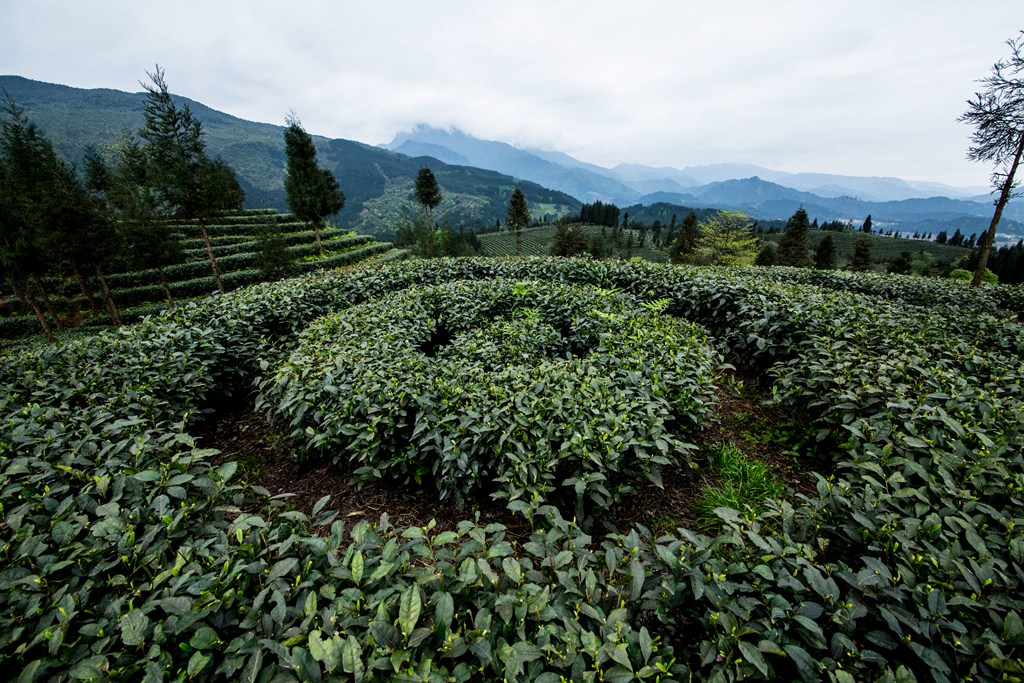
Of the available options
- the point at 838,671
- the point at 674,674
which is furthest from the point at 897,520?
the point at 674,674

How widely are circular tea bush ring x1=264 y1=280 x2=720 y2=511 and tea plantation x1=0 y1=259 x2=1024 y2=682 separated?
0.04m

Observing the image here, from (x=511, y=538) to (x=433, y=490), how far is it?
3.46ft

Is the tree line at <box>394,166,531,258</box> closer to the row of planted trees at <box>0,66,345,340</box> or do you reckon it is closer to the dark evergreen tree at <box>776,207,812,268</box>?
the row of planted trees at <box>0,66,345,340</box>

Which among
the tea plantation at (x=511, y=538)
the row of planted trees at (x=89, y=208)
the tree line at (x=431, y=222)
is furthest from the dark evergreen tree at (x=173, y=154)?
the tea plantation at (x=511, y=538)

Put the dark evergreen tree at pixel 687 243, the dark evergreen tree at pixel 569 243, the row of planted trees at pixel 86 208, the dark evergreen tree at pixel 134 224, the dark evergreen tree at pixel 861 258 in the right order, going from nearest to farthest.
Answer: the row of planted trees at pixel 86 208 < the dark evergreen tree at pixel 134 224 < the dark evergreen tree at pixel 861 258 < the dark evergreen tree at pixel 569 243 < the dark evergreen tree at pixel 687 243

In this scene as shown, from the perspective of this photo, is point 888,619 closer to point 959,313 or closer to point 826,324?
point 826,324

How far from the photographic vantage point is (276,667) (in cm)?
168

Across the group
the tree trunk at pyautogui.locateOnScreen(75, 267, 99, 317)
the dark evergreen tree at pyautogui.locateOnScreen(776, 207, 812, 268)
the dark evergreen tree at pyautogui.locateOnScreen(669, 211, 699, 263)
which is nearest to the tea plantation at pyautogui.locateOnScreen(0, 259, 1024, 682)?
the tree trunk at pyautogui.locateOnScreen(75, 267, 99, 317)

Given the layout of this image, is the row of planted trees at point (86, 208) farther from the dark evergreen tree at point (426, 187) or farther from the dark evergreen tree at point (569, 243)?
the dark evergreen tree at point (569, 243)

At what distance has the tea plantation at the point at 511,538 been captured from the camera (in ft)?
5.74

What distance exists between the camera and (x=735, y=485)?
4.37 m

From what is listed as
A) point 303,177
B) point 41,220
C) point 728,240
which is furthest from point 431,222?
point 728,240

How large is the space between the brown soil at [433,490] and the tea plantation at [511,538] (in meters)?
0.25

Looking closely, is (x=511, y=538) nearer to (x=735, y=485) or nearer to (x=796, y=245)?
(x=735, y=485)
